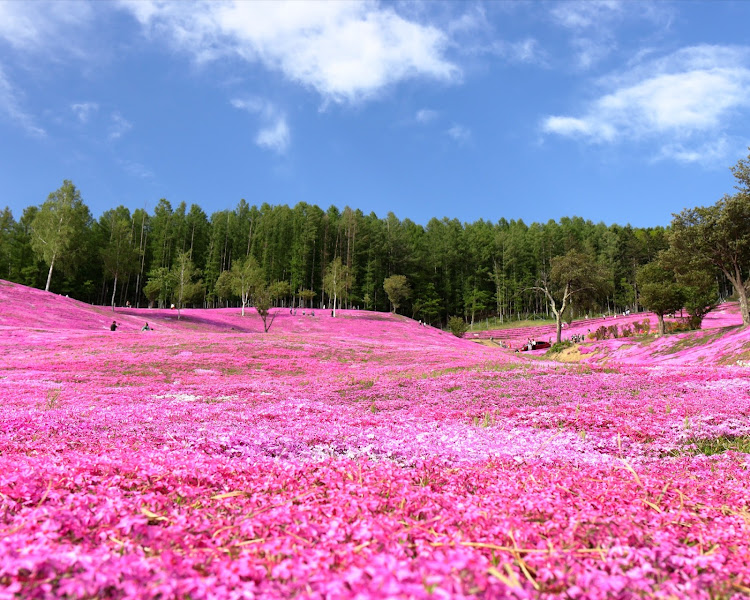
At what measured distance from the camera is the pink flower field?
204 centimetres

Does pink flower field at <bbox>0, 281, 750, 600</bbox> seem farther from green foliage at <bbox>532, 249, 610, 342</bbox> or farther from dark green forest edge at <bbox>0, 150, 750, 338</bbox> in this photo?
dark green forest edge at <bbox>0, 150, 750, 338</bbox>

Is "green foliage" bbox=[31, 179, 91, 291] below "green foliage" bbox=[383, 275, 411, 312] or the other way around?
the other way around

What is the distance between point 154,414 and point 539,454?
777 centimetres

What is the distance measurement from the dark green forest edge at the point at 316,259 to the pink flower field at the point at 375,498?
72.5 metres

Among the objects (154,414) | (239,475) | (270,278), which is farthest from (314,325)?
(239,475)

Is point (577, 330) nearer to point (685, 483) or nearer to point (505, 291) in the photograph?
point (505, 291)

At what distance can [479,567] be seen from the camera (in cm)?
207

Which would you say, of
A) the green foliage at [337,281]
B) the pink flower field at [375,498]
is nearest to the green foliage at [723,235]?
the pink flower field at [375,498]

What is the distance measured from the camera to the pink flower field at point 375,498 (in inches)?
80.3

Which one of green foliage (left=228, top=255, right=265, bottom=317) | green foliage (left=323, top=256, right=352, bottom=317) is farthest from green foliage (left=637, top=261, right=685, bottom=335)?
green foliage (left=228, top=255, right=265, bottom=317)

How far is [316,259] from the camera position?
109562mm

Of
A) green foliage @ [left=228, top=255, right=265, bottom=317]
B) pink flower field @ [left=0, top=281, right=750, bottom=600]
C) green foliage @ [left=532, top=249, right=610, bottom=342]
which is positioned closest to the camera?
pink flower field @ [left=0, top=281, right=750, bottom=600]

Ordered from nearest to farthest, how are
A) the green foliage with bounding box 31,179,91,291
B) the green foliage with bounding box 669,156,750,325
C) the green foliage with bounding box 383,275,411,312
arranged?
the green foliage with bounding box 669,156,750,325 → the green foliage with bounding box 31,179,91,291 → the green foliage with bounding box 383,275,411,312

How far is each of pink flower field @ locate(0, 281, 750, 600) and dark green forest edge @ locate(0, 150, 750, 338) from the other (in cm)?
7247
